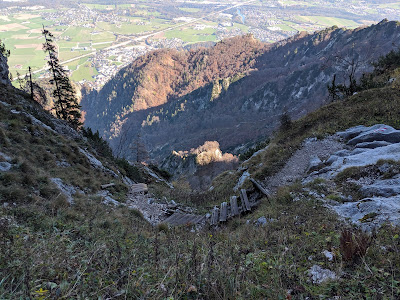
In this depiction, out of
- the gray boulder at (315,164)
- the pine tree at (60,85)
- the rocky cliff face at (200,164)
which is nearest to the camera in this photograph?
the gray boulder at (315,164)

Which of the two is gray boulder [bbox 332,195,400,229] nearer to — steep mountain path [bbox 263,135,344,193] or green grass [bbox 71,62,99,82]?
steep mountain path [bbox 263,135,344,193]

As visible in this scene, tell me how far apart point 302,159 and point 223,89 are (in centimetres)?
14681

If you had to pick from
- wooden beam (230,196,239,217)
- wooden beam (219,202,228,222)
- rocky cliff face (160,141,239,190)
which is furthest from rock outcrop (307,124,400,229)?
rocky cliff face (160,141,239,190)

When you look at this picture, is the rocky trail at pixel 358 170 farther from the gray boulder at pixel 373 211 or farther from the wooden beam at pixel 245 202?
the wooden beam at pixel 245 202

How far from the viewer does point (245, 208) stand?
33.7 feet

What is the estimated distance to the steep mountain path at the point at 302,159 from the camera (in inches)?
463

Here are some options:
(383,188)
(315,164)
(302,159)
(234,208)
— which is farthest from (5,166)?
(302,159)

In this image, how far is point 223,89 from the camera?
153 m

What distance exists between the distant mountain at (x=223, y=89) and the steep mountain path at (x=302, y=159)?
81.8 metres

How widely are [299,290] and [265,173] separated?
10471mm

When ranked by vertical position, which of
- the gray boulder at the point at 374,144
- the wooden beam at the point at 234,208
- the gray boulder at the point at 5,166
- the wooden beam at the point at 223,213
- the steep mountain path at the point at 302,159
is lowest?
the wooden beam at the point at 223,213

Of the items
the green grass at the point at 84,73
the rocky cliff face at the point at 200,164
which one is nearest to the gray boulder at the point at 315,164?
the rocky cliff face at the point at 200,164

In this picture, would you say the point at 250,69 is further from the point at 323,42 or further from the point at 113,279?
the point at 113,279

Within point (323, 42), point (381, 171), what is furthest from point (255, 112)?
point (381, 171)
